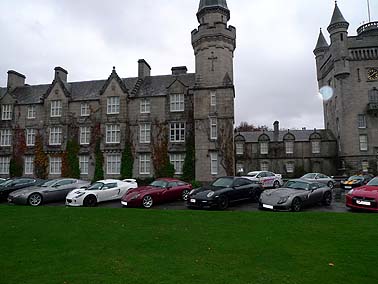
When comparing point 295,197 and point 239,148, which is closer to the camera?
point 295,197

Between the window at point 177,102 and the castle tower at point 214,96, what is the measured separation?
6.62 feet

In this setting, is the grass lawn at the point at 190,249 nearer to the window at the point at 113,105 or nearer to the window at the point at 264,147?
the window at the point at 113,105

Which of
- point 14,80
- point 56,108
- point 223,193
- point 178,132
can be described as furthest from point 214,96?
point 14,80

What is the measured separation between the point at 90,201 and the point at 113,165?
16.2 meters

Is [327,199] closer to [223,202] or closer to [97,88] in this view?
[223,202]

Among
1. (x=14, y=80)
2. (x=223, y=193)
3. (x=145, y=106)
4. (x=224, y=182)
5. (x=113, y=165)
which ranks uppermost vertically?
(x=14, y=80)

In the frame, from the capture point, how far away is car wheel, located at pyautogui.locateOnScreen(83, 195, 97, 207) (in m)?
17.1

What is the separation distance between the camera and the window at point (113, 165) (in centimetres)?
3312

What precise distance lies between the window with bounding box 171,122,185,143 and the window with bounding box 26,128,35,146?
1682 centimetres

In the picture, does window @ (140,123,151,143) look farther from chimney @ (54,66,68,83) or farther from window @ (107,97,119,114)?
chimney @ (54,66,68,83)

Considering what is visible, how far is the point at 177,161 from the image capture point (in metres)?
32.1

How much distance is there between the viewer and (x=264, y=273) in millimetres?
5688

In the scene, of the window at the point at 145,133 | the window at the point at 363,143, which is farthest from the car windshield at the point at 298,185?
the window at the point at 363,143

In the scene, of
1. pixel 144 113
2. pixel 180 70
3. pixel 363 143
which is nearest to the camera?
pixel 144 113
